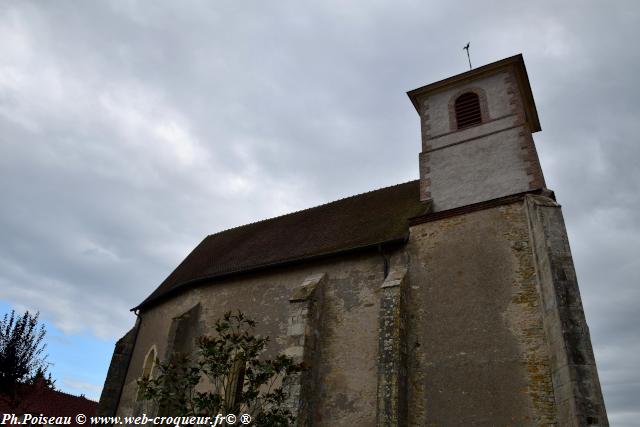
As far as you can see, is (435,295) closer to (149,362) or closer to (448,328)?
(448,328)

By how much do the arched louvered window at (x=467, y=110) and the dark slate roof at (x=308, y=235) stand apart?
2554 mm

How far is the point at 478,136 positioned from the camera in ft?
43.7

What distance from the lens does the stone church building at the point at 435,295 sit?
877 cm

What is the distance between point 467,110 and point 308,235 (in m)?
6.52

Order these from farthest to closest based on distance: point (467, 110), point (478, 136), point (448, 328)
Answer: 1. point (467, 110)
2. point (478, 136)
3. point (448, 328)

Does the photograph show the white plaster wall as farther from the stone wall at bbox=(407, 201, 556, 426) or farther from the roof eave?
the roof eave

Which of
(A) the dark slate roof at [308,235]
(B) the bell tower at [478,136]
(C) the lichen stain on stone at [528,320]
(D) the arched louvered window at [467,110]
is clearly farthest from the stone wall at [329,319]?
(D) the arched louvered window at [467,110]

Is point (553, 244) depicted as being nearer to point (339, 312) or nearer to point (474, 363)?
point (474, 363)

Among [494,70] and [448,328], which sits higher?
[494,70]

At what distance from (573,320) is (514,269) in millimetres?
2084

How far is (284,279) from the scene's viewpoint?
1312 centimetres

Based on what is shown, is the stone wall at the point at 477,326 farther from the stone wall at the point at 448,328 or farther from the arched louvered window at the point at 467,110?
the arched louvered window at the point at 467,110

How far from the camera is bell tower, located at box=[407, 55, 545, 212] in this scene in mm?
12078

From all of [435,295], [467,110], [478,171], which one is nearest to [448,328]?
[435,295]
